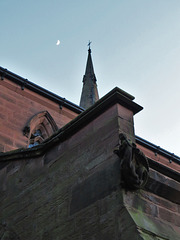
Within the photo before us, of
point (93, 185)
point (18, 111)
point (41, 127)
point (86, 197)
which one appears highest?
point (41, 127)

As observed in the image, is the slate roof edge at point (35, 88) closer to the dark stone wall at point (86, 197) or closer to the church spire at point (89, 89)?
the dark stone wall at point (86, 197)

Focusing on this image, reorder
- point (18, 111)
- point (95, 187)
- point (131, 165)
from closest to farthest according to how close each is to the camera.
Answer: point (131, 165)
point (95, 187)
point (18, 111)

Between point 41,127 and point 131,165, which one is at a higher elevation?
point 41,127

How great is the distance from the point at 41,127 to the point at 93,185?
10407 mm

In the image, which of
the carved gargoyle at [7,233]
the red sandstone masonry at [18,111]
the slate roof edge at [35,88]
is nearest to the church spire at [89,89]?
the slate roof edge at [35,88]

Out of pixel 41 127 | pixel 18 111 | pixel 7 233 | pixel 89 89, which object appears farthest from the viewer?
pixel 89 89

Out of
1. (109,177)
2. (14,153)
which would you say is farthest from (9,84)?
(109,177)

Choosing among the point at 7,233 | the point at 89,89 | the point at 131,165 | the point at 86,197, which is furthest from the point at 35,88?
the point at 89,89

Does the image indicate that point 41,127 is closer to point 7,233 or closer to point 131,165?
point 7,233

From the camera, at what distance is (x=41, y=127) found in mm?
15414

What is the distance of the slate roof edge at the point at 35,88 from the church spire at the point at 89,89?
11855mm

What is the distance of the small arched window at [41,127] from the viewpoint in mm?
14719

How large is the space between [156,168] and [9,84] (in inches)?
393

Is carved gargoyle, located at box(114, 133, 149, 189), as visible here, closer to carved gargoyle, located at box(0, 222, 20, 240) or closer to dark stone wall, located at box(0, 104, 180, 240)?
dark stone wall, located at box(0, 104, 180, 240)
